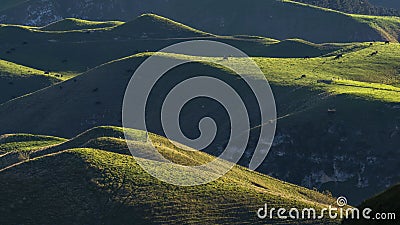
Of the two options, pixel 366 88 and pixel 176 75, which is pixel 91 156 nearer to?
pixel 366 88

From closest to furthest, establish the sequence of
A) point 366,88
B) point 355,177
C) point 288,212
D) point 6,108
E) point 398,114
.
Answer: point 288,212, point 355,177, point 398,114, point 366,88, point 6,108

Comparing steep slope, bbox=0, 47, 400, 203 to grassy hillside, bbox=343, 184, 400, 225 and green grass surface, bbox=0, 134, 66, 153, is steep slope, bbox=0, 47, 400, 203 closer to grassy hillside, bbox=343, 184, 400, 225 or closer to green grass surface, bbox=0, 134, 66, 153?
green grass surface, bbox=0, 134, 66, 153

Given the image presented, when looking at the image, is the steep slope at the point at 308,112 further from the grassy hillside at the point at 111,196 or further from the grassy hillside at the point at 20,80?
the grassy hillside at the point at 111,196

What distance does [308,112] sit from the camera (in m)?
123

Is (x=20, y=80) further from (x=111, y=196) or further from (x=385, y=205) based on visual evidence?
(x=385, y=205)

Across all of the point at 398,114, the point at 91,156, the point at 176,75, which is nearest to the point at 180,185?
the point at 91,156

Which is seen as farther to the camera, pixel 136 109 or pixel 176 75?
pixel 176 75

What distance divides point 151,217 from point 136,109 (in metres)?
82.9

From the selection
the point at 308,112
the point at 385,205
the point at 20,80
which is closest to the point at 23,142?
the point at 308,112

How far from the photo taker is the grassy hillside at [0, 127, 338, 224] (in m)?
67.2

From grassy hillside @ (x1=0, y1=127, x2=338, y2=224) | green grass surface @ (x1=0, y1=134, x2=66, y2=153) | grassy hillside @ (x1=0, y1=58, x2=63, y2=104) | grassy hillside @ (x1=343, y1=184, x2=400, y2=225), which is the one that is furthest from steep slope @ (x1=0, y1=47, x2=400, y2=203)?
grassy hillside @ (x1=343, y1=184, x2=400, y2=225)

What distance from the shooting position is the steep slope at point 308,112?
11088 cm

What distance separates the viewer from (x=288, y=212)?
66.7 m

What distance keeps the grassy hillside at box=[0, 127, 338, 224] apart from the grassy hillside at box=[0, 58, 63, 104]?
360 ft
